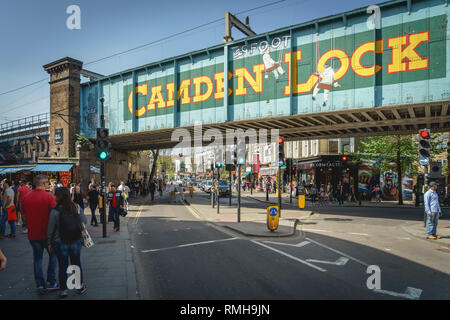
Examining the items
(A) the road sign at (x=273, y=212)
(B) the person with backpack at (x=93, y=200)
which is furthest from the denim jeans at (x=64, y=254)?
(B) the person with backpack at (x=93, y=200)

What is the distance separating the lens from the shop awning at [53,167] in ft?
82.8

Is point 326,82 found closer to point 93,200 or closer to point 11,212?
point 93,200

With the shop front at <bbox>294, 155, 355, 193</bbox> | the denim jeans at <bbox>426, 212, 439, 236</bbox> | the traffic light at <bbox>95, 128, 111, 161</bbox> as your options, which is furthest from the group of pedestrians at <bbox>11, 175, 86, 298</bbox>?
the shop front at <bbox>294, 155, 355, 193</bbox>

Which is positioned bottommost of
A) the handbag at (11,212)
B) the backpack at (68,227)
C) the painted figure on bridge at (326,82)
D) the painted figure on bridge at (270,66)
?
the handbag at (11,212)

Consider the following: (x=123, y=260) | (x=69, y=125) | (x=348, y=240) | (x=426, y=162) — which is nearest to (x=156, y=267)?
(x=123, y=260)

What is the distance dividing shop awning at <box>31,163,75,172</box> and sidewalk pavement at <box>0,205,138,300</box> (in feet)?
55.1

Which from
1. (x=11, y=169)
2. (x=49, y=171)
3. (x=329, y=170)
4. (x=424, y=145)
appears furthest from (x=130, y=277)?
(x=329, y=170)

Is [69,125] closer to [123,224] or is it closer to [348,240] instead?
[123,224]

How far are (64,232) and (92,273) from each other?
1829mm

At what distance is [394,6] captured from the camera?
13.9 metres

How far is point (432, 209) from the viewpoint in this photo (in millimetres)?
10688

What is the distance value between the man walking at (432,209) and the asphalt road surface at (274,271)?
10.7 feet

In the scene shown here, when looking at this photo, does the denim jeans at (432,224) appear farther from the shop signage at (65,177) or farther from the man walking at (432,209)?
the shop signage at (65,177)

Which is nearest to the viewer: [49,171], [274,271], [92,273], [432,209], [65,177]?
[92,273]
